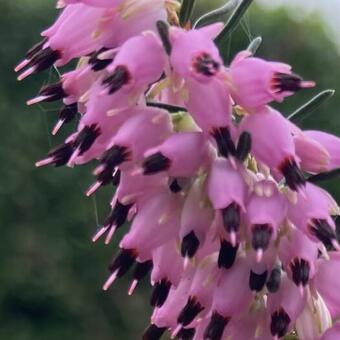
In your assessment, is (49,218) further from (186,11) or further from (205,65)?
(205,65)

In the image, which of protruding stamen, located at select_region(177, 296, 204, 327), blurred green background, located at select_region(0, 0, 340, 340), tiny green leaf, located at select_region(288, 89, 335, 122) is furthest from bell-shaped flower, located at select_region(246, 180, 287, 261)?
blurred green background, located at select_region(0, 0, 340, 340)

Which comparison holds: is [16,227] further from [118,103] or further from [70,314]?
[118,103]

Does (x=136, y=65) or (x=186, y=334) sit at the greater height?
(x=136, y=65)

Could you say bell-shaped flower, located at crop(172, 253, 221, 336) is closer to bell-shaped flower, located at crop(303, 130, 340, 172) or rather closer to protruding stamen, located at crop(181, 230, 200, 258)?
protruding stamen, located at crop(181, 230, 200, 258)

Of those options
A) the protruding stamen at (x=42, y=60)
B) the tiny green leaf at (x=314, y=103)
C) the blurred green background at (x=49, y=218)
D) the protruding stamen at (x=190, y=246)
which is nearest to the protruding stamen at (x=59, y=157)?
the protruding stamen at (x=42, y=60)

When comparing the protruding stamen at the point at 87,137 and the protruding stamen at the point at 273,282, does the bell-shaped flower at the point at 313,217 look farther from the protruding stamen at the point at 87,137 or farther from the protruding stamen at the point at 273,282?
the protruding stamen at the point at 87,137

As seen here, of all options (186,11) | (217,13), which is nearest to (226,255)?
(186,11)
